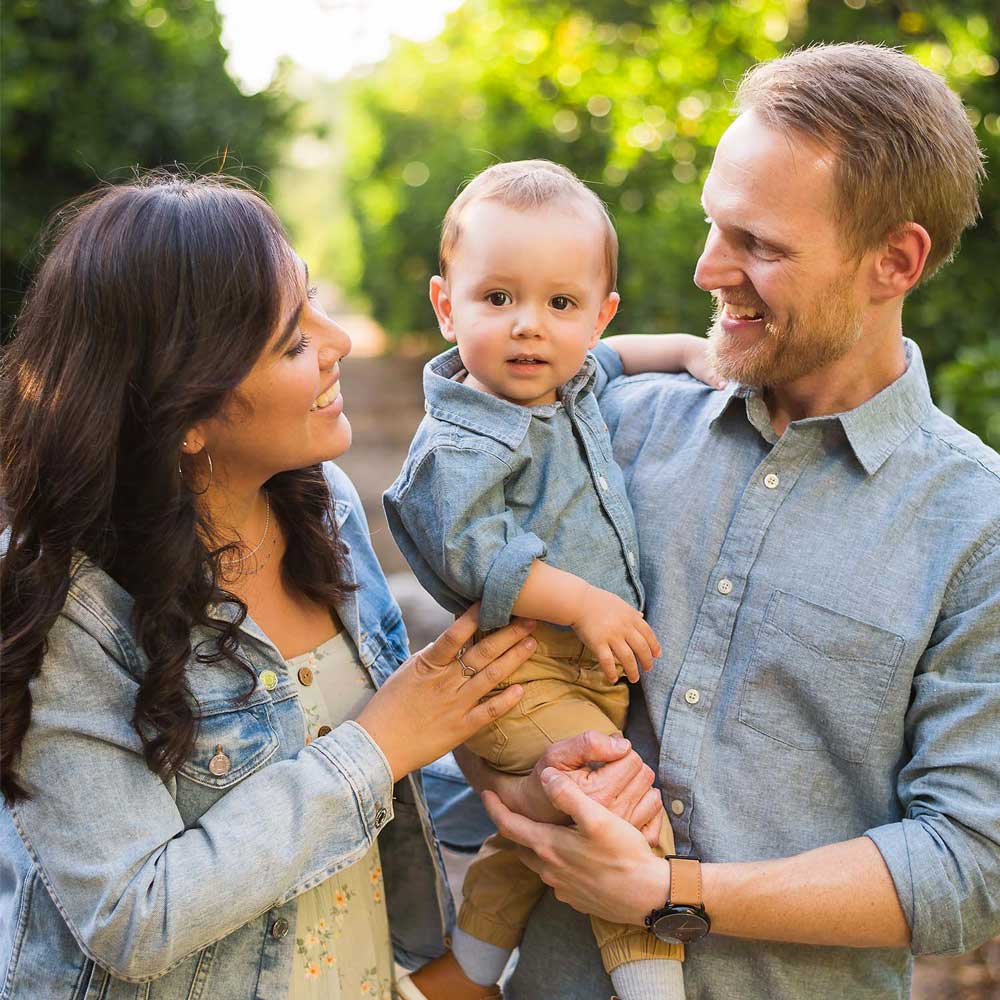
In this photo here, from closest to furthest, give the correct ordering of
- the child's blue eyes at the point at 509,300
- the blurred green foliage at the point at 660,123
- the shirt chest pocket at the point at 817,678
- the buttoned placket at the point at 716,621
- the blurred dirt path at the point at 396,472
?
1. the shirt chest pocket at the point at 817,678
2. the buttoned placket at the point at 716,621
3. the child's blue eyes at the point at 509,300
4. the blurred dirt path at the point at 396,472
5. the blurred green foliage at the point at 660,123

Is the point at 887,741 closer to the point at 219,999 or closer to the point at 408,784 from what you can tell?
the point at 408,784

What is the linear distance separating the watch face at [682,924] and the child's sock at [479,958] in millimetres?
461

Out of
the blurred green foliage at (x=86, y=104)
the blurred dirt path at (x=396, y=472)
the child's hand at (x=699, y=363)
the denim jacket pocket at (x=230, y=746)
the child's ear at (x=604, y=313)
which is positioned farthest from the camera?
the blurred green foliage at (x=86, y=104)

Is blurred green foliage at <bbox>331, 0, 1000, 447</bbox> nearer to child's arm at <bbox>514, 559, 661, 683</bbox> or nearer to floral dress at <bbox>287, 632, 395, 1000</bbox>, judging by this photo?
child's arm at <bbox>514, 559, 661, 683</bbox>

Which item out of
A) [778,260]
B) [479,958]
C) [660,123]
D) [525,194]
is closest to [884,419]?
[778,260]

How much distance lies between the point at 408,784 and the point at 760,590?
0.85 m

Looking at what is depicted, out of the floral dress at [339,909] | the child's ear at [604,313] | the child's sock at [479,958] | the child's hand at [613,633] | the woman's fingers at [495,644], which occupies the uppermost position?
the child's ear at [604,313]

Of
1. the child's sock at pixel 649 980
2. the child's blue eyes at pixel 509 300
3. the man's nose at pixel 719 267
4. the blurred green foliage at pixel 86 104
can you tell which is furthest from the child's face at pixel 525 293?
the blurred green foliage at pixel 86 104

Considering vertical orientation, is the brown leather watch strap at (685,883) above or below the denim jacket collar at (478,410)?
below

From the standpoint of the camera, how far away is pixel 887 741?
2100mm

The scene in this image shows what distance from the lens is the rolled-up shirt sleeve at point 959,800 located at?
A: 6.47 feet

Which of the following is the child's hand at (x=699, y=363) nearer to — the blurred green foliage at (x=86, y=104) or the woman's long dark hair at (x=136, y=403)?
the woman's long dark hair at (x=136, y=403)

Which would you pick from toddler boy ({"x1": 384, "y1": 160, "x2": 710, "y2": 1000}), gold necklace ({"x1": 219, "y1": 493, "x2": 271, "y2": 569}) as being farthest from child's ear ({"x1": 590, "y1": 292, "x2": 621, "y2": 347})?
gold necklace ({"x1": 219, "y1": 493, "x2": 271, "y2": 569})

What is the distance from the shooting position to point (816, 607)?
215 cm
